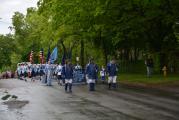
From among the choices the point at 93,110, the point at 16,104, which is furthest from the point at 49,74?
the point at 93,110

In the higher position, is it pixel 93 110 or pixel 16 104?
pixel 16 104

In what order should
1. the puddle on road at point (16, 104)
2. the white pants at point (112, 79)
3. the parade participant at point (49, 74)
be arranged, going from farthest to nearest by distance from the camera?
the parade participant at point (49, 74)
the white pants at point (112, 79)
the puddle on road at point (16, 104)

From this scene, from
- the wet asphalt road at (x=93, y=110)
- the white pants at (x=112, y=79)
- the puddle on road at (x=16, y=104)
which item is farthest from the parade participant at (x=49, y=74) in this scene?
the puddle on road at (x=16, y=104)

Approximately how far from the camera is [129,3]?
143 ft

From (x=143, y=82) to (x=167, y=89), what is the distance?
7.07 meters

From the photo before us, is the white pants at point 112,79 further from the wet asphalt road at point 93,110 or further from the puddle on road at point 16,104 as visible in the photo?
the puddle on road at point 16,104

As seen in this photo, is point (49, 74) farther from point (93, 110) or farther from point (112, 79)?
point (93, 110)

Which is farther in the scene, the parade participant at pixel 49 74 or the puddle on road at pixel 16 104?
the parade participant at pixel 49 74

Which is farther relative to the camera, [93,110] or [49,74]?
[49,74]

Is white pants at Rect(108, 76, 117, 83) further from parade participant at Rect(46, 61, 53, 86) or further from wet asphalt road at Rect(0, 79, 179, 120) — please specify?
wet asphalt road at Rect(0, 79, 179, 120)

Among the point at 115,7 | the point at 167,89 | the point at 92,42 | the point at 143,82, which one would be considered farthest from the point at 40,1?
the point at 167,89

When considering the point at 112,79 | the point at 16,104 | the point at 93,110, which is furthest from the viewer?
the point at 112,79

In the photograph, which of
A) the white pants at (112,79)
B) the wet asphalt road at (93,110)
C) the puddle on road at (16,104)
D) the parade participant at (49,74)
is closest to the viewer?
the wet asphalt road at (93,110)

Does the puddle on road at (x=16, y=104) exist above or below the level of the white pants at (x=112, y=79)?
below
